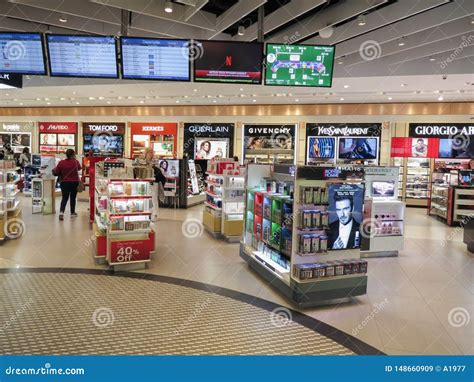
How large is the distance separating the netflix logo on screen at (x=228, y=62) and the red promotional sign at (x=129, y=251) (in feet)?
8.09

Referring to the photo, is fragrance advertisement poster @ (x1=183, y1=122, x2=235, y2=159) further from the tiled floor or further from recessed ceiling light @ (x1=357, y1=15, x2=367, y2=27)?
recessed ceiling light @ (x1=357, y1=15, x2=367, y2=27)

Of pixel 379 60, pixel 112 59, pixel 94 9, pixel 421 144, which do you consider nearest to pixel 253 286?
pixel 112 59

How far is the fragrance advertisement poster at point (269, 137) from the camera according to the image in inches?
575

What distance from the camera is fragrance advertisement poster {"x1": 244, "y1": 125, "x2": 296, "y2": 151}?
1460 cm

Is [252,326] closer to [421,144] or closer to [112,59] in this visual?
[112,59]

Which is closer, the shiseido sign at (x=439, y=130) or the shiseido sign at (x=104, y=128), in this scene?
the shiseido sign at (x=439, y=130)

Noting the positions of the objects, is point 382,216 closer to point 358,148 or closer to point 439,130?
point 358,148

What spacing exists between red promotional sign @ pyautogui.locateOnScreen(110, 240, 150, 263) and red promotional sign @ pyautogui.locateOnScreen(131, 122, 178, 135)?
35.0 ft

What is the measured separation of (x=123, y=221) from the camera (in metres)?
5.46

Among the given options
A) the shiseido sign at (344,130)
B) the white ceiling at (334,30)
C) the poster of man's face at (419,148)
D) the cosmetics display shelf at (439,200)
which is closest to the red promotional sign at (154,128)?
the white ceiling at (334,30)

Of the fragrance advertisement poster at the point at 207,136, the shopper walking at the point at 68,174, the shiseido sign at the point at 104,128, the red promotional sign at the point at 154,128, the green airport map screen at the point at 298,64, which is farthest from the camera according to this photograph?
the shiseido sign at the point at 104,128

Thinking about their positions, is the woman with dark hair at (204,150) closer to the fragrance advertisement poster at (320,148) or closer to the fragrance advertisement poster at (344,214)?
the fragrance advertisement poster at (320,148)

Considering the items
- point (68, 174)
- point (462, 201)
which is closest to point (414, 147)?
point (462, 201)

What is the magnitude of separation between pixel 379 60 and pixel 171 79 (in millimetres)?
5876
